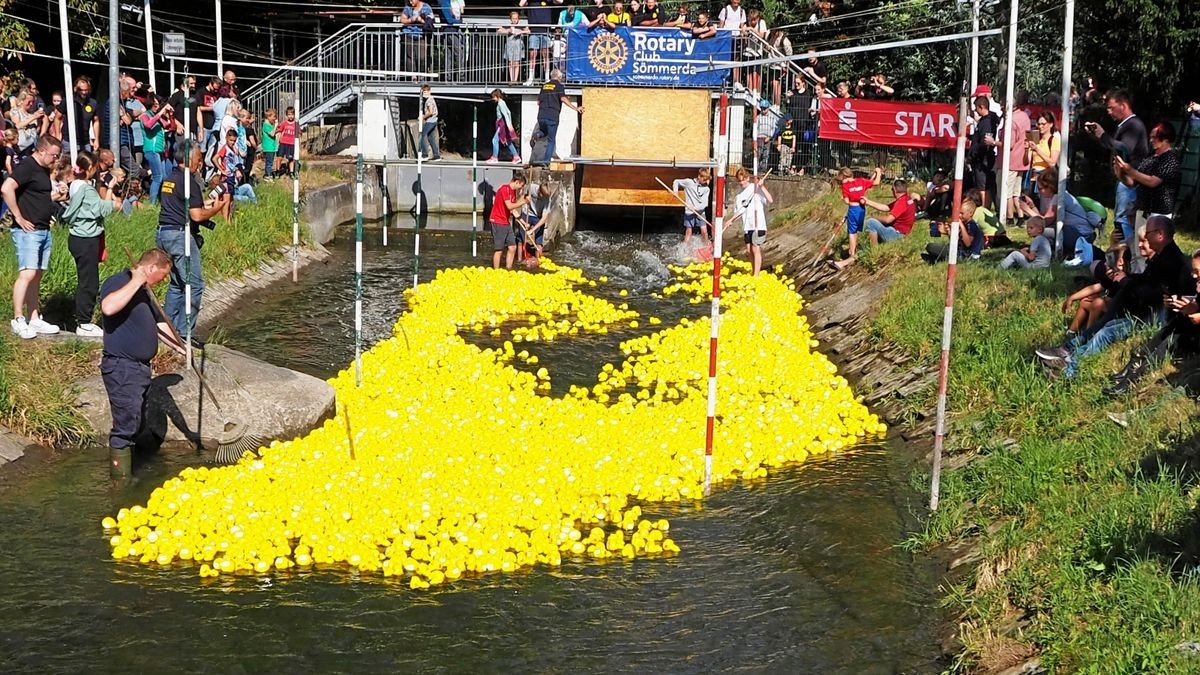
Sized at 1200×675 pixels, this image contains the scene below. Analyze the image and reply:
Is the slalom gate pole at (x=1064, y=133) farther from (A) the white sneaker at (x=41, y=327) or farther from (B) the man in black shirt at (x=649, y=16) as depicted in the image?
(B) the man in black shirt at (x=649, y=16)

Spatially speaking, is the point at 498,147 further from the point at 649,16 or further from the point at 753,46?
the point at 753,46

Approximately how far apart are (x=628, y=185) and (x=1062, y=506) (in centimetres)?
A: 2001

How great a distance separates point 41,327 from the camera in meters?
13.1

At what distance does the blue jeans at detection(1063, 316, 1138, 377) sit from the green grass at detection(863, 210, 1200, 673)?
164mm

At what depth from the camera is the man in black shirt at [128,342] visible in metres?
10.9

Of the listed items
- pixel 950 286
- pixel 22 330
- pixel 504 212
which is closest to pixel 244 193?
pixel 504 212

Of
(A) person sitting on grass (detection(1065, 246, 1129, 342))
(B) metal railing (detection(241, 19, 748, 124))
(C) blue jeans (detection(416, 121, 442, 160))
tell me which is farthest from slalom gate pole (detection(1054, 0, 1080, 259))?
(B) metal railing (detection(241, 19, 748, 124))

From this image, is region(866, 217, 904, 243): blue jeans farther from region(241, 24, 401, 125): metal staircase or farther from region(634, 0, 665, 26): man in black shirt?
region(241, 24, 401, 125): metal staircase

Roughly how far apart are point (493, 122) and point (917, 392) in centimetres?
2347

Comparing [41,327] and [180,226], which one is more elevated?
[180,226]

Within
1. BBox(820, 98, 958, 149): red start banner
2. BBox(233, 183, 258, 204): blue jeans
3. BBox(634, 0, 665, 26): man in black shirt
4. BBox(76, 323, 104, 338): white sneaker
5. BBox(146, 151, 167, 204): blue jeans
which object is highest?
BBox(634, 0, 665, 26): man in black shirt

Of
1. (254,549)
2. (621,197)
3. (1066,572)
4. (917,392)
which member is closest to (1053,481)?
(1066,572)

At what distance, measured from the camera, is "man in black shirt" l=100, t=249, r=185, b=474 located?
1091 cm

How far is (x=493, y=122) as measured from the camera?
35.5 m
